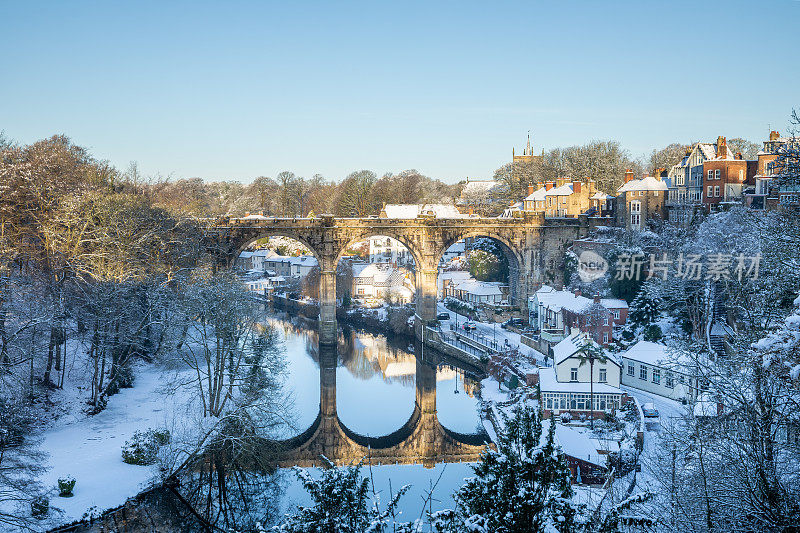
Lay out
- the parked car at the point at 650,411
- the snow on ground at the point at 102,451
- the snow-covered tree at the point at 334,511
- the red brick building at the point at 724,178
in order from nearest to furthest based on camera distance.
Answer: the snow-covered tree at the point at 334,511 < the snow on ground at the point at 102,451 < the parked car at the point at 650,411 < the red brick building at the point at 724,178

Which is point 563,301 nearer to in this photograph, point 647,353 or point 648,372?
point 647,353

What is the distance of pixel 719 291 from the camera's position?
97.8 feet

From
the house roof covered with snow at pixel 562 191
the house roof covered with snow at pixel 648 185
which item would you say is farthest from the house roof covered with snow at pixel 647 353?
the house roof covered with snow at pixel 562 191

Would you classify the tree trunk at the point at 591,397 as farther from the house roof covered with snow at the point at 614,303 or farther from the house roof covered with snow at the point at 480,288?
the house roof covered with snow at the point at 480,288

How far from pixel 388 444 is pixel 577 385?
861 centimetres

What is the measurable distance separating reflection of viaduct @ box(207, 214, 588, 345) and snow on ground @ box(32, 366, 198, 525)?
1796 centimetres

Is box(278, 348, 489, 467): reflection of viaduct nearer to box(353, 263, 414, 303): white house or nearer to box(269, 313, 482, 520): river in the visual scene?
box(269, 313, 482, 520): river

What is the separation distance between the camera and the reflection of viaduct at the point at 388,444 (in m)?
24.6

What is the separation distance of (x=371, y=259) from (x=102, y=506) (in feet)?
182

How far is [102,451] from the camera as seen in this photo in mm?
20938

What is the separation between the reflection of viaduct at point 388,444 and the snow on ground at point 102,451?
5.27 meters

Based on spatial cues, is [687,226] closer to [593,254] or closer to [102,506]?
[593,254]

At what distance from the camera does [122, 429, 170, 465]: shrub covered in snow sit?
67.4 ft

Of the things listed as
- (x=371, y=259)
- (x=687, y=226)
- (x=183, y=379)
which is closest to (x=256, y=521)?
(x=183, y=379)
